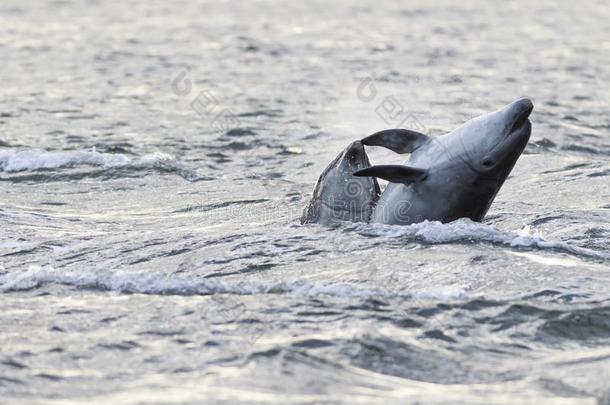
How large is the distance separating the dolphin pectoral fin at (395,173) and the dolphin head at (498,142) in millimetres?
412

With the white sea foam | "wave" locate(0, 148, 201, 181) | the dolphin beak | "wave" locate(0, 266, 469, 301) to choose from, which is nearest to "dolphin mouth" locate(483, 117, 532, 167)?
the dolphin beak

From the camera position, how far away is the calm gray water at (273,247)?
8.10 metres

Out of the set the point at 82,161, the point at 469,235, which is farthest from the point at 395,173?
the point at 82,161

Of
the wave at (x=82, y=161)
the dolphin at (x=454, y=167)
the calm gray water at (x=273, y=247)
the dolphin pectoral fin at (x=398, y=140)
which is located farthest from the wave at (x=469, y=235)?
the wave at (x=82, y=161)

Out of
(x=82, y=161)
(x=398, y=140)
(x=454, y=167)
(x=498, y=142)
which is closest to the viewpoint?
(x=498, y=142)

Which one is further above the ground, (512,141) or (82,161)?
(512,141)

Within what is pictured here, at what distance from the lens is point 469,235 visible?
445 inches

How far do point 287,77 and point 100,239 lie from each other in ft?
48.3

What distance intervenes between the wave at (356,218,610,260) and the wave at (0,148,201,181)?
5352 mm

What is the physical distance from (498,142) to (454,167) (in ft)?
1.57

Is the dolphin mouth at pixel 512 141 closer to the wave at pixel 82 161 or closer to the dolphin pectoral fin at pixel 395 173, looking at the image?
the dolphin pectoral fin at pixel 395 173

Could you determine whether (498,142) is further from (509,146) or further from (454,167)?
(454,167)

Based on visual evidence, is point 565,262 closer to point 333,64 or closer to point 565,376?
point 565,376

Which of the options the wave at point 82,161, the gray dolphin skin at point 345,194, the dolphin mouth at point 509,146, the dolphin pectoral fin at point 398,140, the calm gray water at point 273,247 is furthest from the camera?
the wave at point 82,161
